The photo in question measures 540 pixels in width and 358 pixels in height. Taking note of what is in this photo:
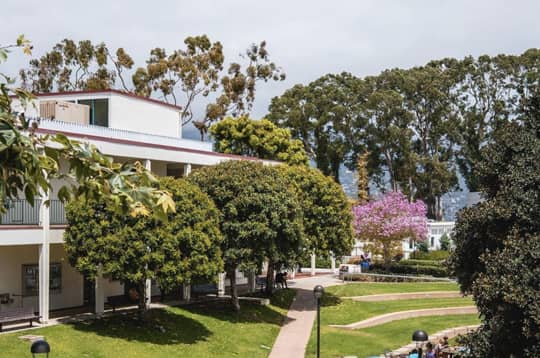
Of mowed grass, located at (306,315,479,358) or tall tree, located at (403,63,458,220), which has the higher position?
tall tree, located at (403,63,458,220)

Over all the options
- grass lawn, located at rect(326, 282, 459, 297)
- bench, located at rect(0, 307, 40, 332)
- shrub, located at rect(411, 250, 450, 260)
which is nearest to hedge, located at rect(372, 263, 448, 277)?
grass lawn, located at rect(326, 282, 459, 297)

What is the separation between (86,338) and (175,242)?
4129 mm

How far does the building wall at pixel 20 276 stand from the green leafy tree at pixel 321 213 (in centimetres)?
1089

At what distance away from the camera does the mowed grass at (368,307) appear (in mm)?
30789

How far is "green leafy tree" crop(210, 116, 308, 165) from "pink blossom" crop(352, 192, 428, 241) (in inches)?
421

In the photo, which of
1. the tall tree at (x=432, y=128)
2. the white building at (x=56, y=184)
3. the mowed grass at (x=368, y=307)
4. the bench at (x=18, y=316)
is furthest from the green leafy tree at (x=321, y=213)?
the tall tree at (x=432, y=128)

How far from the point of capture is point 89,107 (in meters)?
Answer: 30.3

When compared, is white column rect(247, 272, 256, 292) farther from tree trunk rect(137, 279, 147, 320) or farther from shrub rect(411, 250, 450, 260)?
shrub rect(411, 250, 450, 260)

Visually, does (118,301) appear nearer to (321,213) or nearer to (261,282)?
(261,282)

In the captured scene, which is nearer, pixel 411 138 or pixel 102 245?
pixel 102 245

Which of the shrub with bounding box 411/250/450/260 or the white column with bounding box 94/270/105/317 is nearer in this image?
the white column with bounding box 94/270/105/317

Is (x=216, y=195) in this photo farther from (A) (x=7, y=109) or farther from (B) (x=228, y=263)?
Answer: (A) (x=7, y=109)

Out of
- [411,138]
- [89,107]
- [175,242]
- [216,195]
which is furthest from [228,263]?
[411,138]

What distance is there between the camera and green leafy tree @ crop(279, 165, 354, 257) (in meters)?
33.2
